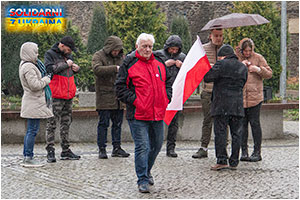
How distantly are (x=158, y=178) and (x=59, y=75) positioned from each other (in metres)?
2.20

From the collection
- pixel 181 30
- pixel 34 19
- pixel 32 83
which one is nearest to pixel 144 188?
pixel 32 83

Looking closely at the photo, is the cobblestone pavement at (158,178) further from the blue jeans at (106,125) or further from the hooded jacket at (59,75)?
the hooded jacket at (59,75)

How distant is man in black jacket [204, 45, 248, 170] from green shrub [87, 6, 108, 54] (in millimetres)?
11774

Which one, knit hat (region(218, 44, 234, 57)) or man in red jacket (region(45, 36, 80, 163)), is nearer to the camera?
knit hat (region(218, 44, 234, 57))

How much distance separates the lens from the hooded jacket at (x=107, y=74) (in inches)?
326

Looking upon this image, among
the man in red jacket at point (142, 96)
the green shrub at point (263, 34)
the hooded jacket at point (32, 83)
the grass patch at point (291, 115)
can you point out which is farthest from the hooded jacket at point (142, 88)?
the green shrub at point (263, 34)

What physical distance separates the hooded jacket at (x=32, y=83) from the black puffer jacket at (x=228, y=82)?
2.17 m

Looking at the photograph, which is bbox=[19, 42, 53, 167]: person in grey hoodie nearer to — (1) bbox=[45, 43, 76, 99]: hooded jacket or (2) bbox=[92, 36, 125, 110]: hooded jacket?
(1) bbox=[45, 43, 76, 99]: hooded jacket

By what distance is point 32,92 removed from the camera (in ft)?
25.4

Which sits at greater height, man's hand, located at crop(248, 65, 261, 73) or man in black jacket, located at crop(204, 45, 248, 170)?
man's hand, located at crop(248, 65, 261, 73)

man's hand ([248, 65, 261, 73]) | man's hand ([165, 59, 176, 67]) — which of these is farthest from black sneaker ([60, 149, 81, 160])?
Result: man's hand ([248, 65, 261, 73])

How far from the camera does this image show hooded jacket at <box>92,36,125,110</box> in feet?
27.2

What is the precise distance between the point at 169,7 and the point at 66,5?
4860mm

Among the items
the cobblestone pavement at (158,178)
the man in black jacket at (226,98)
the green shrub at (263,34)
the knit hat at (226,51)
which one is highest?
the green shrub at (263,34)
